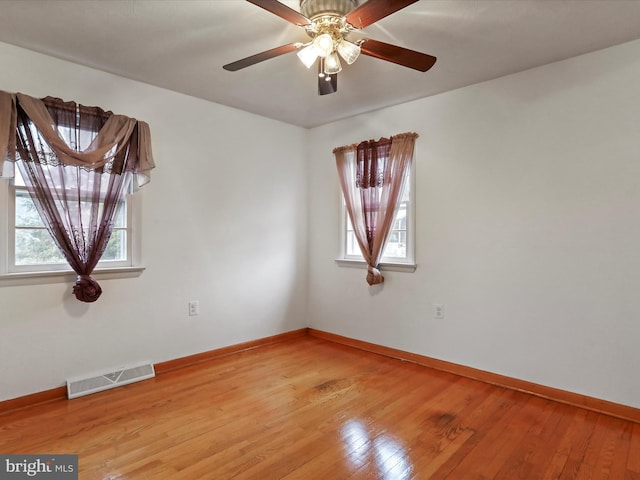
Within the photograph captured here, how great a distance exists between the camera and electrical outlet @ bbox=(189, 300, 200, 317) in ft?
11.3

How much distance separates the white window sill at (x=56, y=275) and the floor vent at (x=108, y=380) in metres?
0.75

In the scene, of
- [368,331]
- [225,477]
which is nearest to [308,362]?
[368,331]

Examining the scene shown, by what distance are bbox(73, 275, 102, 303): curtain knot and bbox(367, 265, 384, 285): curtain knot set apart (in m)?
2.32

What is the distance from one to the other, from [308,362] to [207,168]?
2060 millimetres

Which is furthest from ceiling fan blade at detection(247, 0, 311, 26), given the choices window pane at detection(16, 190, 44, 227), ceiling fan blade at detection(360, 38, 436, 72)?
window pane at detection(16, 190, 44, 227)

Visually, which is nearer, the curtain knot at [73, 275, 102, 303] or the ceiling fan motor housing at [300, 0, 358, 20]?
the ceiling fan motor housing at [300, 0, 358, 20]

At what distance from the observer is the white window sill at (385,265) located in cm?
352

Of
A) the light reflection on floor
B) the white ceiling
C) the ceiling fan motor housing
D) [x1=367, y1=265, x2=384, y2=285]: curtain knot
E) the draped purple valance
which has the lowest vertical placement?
the light reflection on floor

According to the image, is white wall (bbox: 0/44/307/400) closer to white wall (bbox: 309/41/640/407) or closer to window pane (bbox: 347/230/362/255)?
window pane (bbox: 347/230/362/255)

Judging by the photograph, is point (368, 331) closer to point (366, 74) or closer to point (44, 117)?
point (366, 74)

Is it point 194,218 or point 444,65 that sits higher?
point 444,65

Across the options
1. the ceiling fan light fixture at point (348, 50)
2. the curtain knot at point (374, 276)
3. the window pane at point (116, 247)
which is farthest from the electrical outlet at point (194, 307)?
the ceiling fan light fixture at point (348, 50)

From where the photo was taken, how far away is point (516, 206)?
9.55 ft

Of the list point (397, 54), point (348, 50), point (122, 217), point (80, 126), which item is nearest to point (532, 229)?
point (397, 54)
